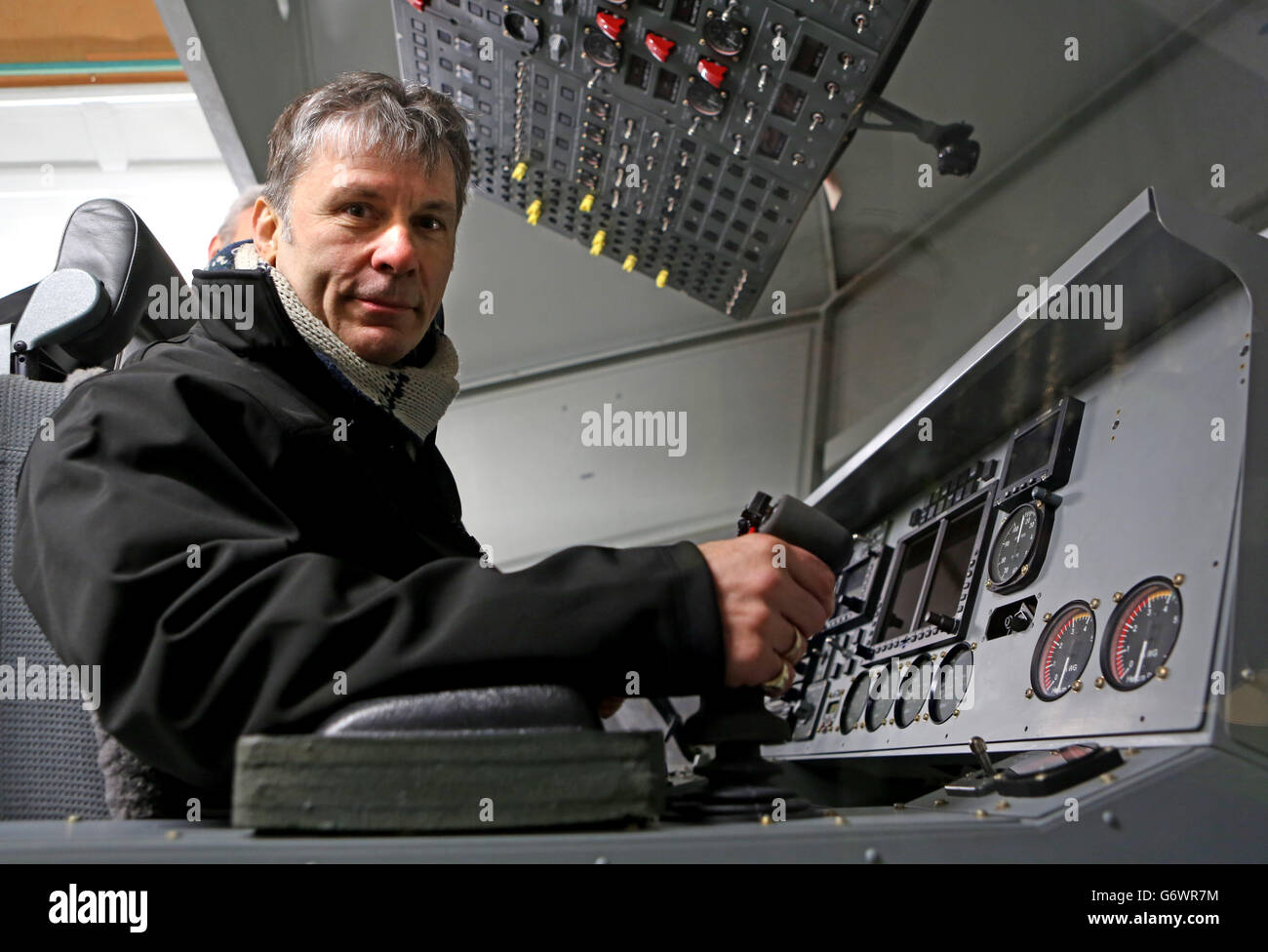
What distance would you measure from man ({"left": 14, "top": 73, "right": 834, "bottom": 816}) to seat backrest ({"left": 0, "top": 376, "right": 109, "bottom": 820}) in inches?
3.8

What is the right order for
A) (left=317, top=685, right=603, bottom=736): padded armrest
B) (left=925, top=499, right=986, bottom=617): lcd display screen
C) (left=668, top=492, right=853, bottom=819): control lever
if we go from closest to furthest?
(left=317, top=685, right=603, bottom=736): padded armrest < (left=668, top=492, right=853, bottom=819): control lever < (left=925, top=499, right=986, bottom=617): lcd display screen

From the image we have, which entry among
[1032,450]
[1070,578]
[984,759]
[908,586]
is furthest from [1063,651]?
[908,586]

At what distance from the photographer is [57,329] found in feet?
4.07

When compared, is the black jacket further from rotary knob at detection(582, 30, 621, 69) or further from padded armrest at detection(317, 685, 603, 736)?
rotary knob at detection(582, 30, 621, 69)

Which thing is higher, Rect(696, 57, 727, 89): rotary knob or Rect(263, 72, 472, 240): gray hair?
Rect(696, 57, 727, 89): rotary knob

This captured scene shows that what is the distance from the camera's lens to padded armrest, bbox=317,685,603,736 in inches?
27.0

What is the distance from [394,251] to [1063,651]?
1.11 metres

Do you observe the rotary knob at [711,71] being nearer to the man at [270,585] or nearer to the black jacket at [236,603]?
the man at [270,585]

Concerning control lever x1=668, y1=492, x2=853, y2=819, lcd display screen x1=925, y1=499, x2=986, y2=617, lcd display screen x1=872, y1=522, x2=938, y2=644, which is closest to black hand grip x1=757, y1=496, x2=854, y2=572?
control lever x1=668, y1=492, x2=853, y2=819

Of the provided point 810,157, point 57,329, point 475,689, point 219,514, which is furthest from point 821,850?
point 810,157

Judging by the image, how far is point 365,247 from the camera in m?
1.18
